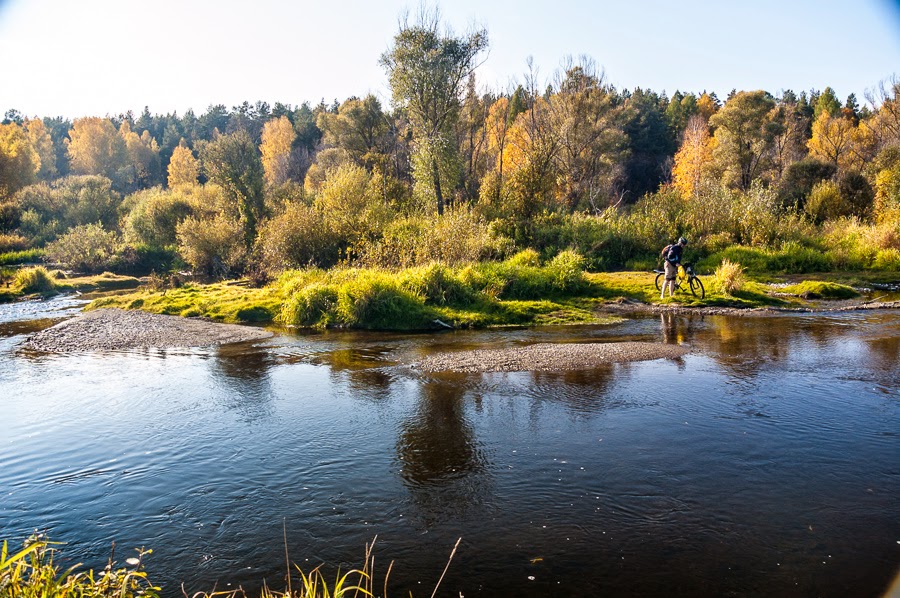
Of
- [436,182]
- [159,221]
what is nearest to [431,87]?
[436,182]

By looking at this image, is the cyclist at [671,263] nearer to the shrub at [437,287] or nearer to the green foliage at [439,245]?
the shrub at [437,287]

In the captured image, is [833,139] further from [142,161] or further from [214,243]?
[142,161]

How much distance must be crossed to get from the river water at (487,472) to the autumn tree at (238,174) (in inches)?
951

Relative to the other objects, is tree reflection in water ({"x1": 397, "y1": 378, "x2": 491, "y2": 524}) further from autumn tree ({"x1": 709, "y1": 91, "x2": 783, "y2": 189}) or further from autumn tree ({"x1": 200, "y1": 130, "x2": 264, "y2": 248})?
autumn tree ({"x1": 709, "y1": 91, "x2": 783, "y2": 189})

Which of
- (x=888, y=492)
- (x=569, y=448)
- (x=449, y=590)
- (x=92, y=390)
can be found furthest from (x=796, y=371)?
(x=92, y=390)

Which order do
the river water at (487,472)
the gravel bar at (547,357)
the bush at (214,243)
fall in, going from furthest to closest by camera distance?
the bush at (214,243), the gravel bar at (547,357), the river water at (487,472)

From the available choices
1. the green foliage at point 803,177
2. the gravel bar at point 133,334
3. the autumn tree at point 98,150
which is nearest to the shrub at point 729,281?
the gravel bar at point 133,334

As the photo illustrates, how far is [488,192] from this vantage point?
35.2m

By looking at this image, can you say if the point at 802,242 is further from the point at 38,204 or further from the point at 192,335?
the point at 38,204

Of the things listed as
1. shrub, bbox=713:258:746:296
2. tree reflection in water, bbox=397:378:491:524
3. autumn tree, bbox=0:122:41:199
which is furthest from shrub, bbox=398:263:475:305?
autumn tree, bbox=0:122:41:199

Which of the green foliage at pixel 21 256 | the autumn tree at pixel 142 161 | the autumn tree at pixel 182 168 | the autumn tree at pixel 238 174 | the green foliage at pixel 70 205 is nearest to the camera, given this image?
the autumn tree at pixel 238 174

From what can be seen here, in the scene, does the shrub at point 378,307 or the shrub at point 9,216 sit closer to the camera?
the shrub at point 378,307

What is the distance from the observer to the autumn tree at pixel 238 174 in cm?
3838

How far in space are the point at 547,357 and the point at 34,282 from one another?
1243 inches
